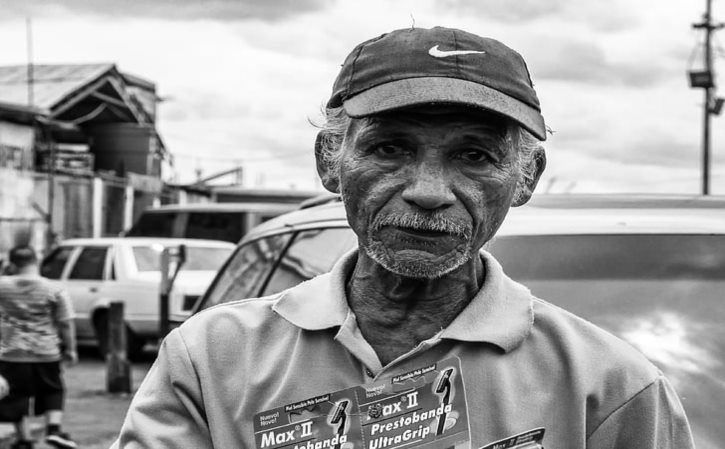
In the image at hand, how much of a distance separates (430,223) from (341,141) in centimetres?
29

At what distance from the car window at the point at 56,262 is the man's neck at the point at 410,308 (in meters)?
13.5

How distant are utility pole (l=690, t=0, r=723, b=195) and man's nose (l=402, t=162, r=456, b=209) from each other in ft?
62.8

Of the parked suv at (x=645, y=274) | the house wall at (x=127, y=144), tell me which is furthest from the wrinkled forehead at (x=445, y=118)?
the house wall at (x=127, y=144)

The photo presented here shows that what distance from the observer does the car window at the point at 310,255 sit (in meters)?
3.73

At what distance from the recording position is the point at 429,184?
1.69 meters

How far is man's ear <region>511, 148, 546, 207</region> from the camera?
1.93 m

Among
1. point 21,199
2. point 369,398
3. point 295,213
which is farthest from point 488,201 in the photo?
point 21,199

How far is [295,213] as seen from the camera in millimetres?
4441

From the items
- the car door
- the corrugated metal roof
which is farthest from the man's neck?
the corrugated metal roof

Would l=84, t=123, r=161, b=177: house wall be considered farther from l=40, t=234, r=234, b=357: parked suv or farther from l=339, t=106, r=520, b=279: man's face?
l=339, t=106, r=520, b=279: man's face

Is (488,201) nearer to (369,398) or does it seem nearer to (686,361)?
(369,398)

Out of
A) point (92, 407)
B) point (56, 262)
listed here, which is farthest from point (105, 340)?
point (92, 407)

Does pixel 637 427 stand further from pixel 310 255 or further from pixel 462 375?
pixel 310 255

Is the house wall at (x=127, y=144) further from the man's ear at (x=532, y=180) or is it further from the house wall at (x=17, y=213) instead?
the man's ear at (x=532, y=180)
